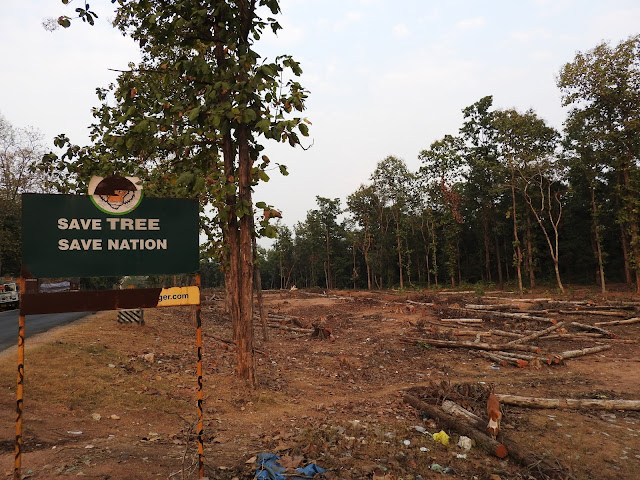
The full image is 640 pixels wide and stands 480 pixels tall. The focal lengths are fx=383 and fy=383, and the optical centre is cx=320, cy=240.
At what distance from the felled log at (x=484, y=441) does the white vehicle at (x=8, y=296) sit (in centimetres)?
2667

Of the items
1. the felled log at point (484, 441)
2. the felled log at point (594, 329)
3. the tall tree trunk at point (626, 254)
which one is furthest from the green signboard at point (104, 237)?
the tall tree trunk at point (626, 254)

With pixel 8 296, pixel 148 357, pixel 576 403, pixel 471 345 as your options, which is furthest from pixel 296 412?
pixel 8 296

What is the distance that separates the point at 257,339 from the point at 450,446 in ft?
34.7

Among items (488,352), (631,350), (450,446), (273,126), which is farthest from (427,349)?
(273,126)

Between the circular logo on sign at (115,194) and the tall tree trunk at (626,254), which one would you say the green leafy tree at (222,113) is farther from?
the tall tree trunk at (626,254)

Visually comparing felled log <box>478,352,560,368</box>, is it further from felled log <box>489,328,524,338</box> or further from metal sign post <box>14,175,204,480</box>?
metal sign post <box>14,175,204,480</box>

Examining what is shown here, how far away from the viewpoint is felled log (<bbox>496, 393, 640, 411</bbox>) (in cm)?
690

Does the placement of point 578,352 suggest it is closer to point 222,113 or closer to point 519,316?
point 519,316

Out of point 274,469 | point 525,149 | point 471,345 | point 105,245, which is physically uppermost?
point 525,149

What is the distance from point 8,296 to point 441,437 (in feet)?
91.7

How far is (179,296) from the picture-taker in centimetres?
373

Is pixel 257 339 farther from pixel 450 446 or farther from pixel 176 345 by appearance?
pixel 450 446

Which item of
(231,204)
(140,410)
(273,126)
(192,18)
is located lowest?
(140,410)

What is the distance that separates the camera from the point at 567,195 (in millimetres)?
41906
